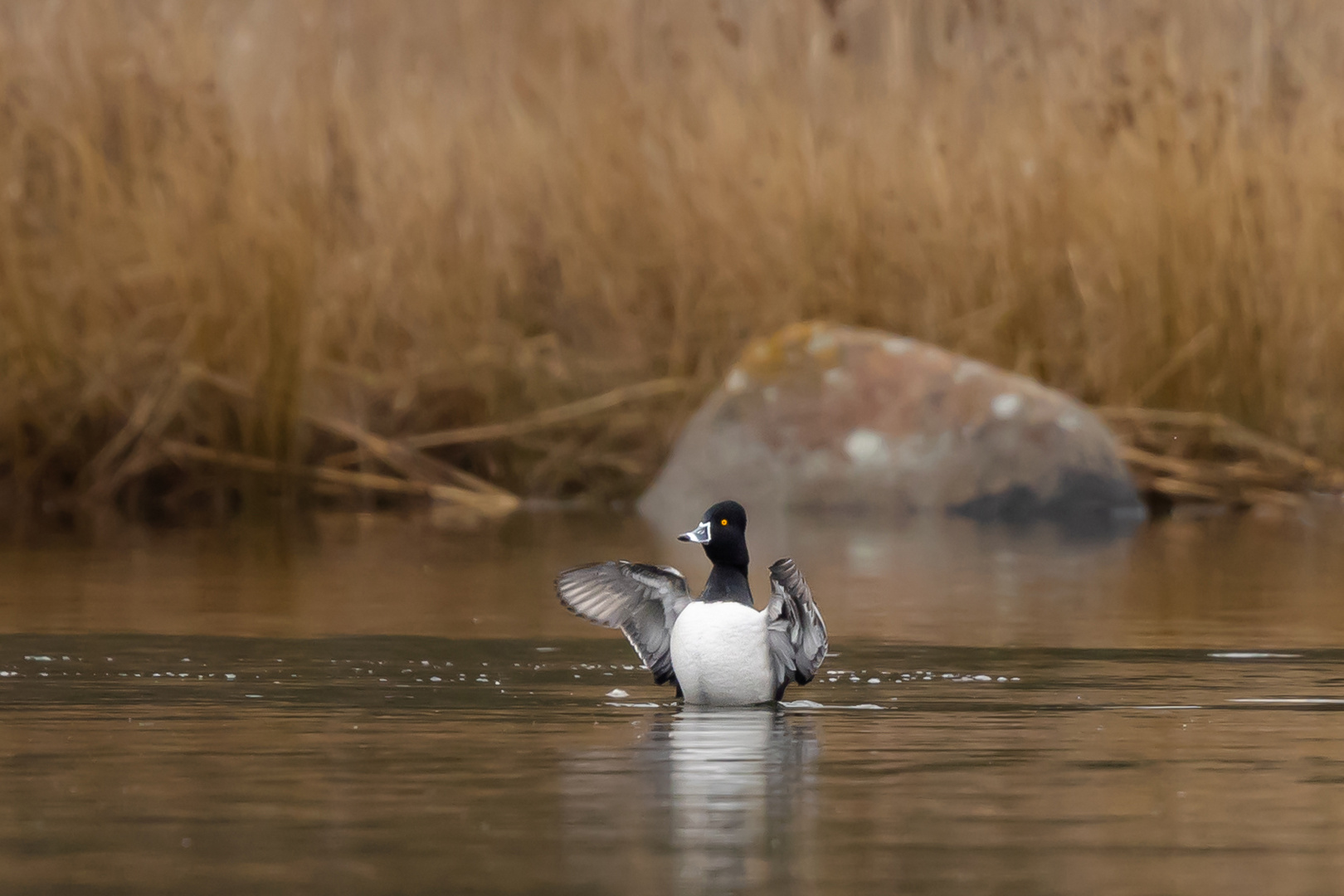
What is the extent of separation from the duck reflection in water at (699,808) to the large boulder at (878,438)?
7987mm

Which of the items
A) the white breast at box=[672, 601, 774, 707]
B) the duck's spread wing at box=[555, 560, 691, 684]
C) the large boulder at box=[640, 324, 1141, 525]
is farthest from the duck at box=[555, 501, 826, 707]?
the large boulder at box=[640, 324, 1141, 525]

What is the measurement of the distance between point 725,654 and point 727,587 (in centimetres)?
21

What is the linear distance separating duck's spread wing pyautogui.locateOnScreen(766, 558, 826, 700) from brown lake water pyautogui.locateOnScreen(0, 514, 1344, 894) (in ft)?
0.32

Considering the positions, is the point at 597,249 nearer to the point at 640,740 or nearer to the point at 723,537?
the point at 723,537

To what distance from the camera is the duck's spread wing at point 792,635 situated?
21.0 feet

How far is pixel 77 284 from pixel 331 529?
220 cm

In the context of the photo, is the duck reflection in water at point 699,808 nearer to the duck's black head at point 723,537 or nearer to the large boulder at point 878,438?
the duck's black head at point 723,537

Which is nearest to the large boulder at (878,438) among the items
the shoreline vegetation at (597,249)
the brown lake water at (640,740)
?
the shoreline vegetation at (597,249)

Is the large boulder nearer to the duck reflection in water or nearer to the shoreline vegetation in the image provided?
the shoreline vegetation

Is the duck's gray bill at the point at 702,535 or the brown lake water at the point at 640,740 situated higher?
the duck's gray bill at the point at 702,535

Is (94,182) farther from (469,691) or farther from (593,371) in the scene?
(469,691)

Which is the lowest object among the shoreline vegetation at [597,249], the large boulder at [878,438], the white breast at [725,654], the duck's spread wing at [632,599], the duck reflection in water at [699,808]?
the duck reflection in water at [699,808]

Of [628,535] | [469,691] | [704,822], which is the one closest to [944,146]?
[628,535]

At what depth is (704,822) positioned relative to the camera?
4.57 meters
